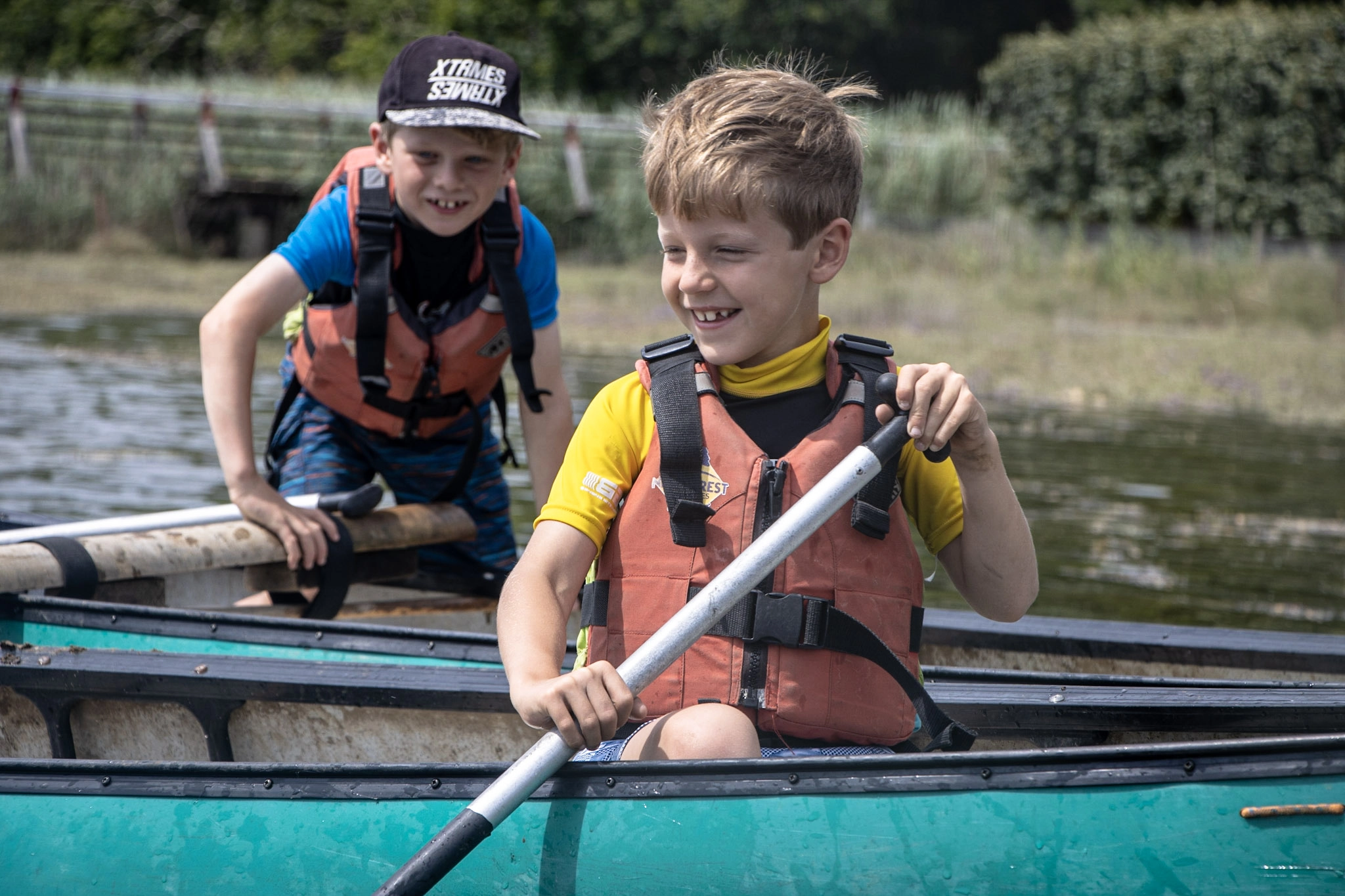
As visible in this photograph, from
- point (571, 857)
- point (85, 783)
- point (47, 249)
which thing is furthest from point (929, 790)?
point (47, 249)

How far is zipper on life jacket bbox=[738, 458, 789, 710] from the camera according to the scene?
1936mm

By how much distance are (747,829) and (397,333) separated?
6.79 feet

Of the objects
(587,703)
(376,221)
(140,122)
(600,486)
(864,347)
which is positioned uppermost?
(140,122)

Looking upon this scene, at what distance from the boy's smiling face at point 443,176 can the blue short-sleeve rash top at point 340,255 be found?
168 millimetres

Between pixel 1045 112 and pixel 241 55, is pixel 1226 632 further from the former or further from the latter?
pixel 241 55

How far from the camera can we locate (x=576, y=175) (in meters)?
16.8

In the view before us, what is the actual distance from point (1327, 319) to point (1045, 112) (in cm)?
543

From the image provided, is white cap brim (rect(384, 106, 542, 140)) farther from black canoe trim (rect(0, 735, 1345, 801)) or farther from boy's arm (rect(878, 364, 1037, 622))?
black canoe trim (rect(0, 735, 1345, 801))

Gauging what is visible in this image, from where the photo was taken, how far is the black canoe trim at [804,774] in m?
1.74

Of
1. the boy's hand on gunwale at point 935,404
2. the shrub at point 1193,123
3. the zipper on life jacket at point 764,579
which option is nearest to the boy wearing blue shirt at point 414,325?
the zipper on life jacket at point 764,579

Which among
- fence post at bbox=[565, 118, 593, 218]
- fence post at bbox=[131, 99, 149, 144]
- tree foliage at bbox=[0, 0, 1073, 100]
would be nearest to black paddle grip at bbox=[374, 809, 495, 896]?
fence post at bbox=[565, 118, 593, 218]

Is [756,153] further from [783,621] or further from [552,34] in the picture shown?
[552,34]

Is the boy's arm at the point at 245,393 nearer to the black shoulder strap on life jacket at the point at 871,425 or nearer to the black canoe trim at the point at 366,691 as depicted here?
the black canoe trim at the point at 366,691

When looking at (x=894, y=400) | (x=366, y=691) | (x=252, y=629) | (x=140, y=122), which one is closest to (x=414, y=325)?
(x=252, y=629)
